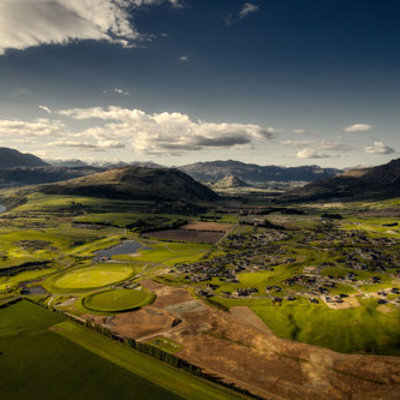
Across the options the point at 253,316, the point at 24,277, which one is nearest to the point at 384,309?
the point at 253,316

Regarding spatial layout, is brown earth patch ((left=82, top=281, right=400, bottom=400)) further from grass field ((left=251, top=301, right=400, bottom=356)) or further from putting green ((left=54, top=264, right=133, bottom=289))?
putting green ((left=54, top=264, right=133, bottom=289))

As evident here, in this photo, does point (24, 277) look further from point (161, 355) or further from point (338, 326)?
point (338, 326)

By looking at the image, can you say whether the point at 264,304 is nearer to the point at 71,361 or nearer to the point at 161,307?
the point at 161,307

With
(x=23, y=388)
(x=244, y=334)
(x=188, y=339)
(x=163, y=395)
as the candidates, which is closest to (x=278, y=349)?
(x=244, y=334)

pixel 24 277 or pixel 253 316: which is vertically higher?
pixel 24 277

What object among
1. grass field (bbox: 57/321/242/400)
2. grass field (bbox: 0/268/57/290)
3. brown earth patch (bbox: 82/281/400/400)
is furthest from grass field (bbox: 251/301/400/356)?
grass field (bbox: 0/268/57/290)

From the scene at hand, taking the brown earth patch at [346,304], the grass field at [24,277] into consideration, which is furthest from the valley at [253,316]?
the grass field at [24,277]

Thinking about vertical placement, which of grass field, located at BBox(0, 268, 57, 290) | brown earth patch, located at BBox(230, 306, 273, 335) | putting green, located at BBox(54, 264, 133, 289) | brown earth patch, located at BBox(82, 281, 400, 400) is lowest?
brown earth patch, located at BBox(82, 281, 400, 400)
